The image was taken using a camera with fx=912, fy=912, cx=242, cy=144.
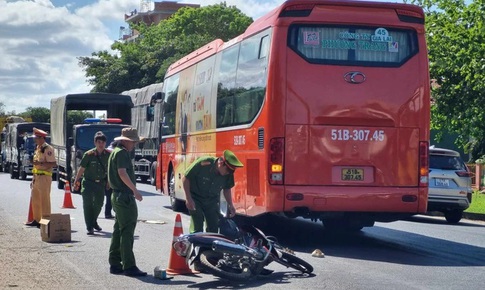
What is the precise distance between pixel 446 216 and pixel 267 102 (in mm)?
8953

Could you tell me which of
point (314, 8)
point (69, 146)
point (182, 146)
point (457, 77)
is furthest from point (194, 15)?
point (314, 8)

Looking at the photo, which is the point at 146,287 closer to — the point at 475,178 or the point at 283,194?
the point at 283,194

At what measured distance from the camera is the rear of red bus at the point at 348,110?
45.5 ft

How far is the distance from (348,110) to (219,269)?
4417mm

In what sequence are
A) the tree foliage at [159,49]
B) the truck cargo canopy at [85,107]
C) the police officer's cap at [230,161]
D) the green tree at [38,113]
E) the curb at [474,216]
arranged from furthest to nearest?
the green tree at [38,113] → the tree foliage at [159,49] → the truck cargo canopy at [85,107] → the curb at [474,216] → the police officer's cap at [230,161]

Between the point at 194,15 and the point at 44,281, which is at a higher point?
the point at 194,15

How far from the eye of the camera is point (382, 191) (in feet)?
46.0

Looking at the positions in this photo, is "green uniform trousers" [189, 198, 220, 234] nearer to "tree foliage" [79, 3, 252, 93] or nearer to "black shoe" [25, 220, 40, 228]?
"black shoe" [25, 220, 40, 228]

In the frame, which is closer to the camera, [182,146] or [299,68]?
[299,68]

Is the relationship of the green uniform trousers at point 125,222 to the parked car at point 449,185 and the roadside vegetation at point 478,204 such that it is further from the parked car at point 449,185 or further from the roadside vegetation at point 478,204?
the roadside vegetation at point 478,204

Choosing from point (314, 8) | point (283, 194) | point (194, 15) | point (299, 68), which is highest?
point (194, 15)

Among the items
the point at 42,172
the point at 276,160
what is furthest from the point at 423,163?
the point at 42,172

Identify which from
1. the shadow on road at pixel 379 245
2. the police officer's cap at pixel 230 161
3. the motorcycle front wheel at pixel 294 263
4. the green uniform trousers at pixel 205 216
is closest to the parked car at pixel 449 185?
the shadow on road at pixel 379 245

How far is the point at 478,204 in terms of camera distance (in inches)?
1072
